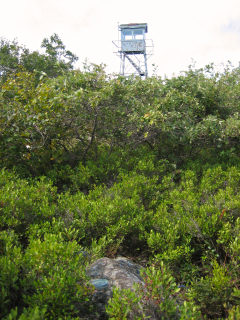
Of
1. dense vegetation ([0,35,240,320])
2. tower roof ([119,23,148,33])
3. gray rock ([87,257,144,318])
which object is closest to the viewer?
dense vegetation ([0,35,240,320])

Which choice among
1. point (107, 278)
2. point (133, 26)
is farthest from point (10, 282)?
point (133, 26)

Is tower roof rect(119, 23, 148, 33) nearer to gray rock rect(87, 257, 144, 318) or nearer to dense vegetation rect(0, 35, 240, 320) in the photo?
dense vegetation rect(0, 35, 240, 320)

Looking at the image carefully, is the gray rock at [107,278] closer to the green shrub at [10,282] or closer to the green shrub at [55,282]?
the green shrub at [55,282]

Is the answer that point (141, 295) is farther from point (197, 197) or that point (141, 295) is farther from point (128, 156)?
point (128, 156)

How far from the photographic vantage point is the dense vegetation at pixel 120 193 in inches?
91.6

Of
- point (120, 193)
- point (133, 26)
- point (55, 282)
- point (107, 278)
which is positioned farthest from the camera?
point (133, 26)

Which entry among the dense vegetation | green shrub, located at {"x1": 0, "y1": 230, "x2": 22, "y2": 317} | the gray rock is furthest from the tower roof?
green shrub, located at {"x1": 0, "y1": 230, "x2": 22, "y2": 317}

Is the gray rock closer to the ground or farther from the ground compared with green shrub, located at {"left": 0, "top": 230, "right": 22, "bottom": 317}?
closer to the ground

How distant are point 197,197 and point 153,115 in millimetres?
2279

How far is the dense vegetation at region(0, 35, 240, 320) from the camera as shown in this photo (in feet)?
7.63

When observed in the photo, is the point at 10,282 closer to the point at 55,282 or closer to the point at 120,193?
the point at 55,282

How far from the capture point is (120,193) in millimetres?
4789

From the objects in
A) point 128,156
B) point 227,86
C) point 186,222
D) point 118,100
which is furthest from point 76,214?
point 227,86

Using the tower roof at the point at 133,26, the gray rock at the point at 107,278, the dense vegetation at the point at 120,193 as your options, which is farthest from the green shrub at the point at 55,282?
the tower roof at the point at 133,26
